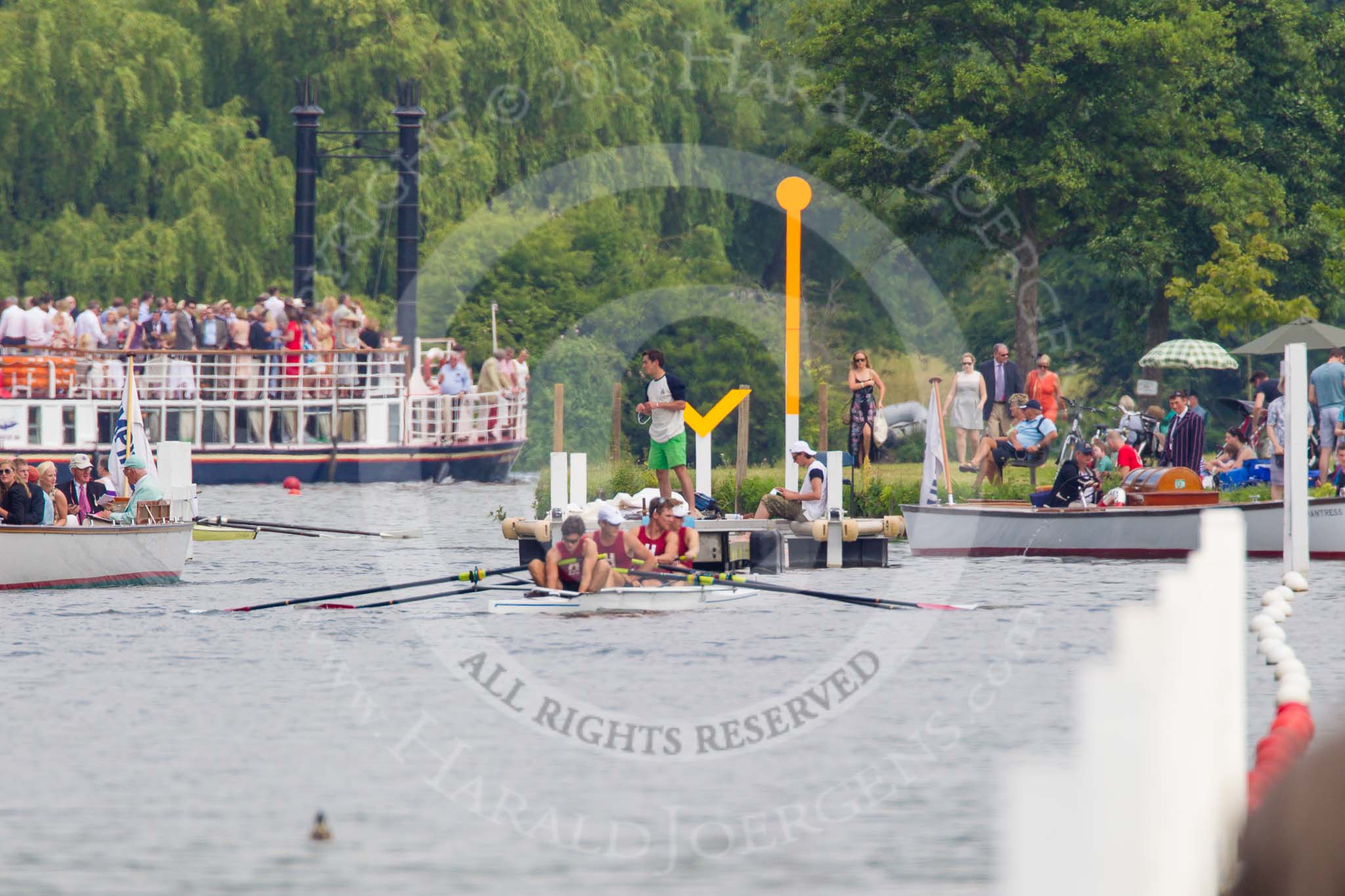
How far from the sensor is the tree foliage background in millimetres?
43875

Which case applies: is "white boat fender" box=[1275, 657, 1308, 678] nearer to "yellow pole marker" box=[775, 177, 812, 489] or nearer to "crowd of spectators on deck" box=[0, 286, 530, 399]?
"yellow pole marker" box=[775, 177, 812, 489]

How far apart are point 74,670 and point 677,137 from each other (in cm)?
4050

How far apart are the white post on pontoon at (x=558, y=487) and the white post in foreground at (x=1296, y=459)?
28.4 ft

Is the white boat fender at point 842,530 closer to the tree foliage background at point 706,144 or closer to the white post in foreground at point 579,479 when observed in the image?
the white post in foreground at point 579,479

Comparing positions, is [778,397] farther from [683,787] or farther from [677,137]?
[683,787]

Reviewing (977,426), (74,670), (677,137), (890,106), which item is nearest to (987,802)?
(74,670)

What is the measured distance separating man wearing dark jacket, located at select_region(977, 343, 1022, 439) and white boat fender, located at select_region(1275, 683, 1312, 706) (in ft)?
53.0

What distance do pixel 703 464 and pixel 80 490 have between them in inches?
331

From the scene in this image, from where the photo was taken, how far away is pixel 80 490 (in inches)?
→ 1075

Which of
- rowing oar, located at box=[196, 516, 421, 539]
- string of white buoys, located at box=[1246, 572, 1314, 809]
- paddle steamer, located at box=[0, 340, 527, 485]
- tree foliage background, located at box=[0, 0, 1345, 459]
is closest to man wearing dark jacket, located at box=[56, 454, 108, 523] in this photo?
rowing oar, located at box=[196, 516, 421, 539]

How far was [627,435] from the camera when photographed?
50.0 m

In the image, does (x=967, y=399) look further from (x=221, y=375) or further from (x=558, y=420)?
(x=221, y=375)

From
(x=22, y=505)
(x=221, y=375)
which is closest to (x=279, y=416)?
(x=221, y=375)

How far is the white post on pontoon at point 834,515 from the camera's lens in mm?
28156
